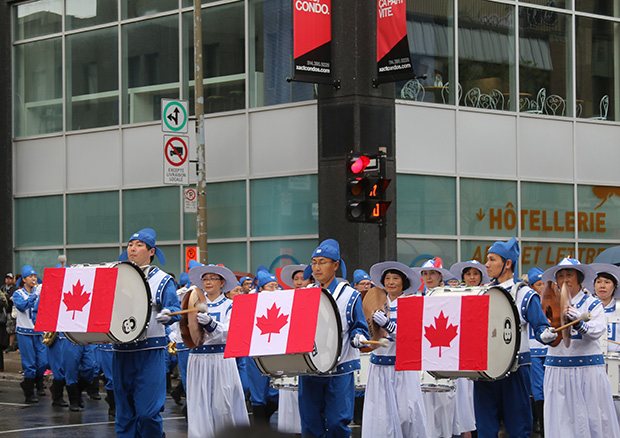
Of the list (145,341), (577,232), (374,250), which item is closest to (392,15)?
(374,250)

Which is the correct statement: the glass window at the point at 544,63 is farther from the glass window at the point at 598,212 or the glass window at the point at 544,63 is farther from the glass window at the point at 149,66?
the glass window at the point at 149,66

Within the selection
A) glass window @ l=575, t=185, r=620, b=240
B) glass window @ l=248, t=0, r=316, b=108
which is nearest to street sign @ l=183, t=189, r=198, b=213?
glass window @ l=248, t=0, r=316, b=108

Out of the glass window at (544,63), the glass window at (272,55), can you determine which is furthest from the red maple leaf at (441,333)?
the glass window at (544,63)

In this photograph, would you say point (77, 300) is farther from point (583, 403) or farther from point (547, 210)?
point (547, 210)

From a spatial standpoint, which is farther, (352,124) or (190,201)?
(352,124)

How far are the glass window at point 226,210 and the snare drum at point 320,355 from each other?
A: 13.1m

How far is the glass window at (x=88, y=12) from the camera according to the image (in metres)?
24.4

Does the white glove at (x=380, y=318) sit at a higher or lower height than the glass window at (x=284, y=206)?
lower

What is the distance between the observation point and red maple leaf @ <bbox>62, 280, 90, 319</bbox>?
380 inches

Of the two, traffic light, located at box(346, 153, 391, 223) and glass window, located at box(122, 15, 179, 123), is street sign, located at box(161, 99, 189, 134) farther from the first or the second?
traffic light, located at box(346, 153, 391, 223)

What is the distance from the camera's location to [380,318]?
30.7 feet

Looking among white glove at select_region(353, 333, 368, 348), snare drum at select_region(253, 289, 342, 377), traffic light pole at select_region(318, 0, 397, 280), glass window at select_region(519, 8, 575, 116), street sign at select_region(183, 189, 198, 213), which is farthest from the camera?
glass window at select_region(519, 8, 575, 116)

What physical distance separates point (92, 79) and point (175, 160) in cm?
685

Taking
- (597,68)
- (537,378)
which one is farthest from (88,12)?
(537,378)
